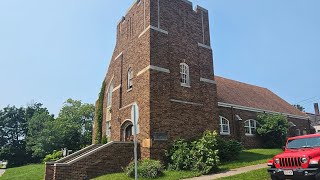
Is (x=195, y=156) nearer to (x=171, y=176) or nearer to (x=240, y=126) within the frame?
(x=171, y=176)

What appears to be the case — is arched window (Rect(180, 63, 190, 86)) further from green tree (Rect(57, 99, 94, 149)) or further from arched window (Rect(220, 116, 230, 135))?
green tree (Rect(57, 99, 94, 149))

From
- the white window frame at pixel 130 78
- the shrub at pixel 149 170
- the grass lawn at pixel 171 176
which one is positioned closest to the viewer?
the grass lawn at pixel 171 176

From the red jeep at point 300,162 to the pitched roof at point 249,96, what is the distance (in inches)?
572

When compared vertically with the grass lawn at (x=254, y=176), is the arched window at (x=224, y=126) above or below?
above

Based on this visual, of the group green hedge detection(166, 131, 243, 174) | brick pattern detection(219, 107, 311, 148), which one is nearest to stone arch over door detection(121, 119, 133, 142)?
green hedge detection(166, 131, 243, 174)

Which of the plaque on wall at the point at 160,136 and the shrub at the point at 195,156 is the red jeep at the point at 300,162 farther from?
the plaque on wall at the point at 160,136

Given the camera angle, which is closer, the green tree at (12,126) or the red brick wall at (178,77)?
the red brick wall at (178,77)

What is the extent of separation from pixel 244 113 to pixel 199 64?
8.56 metres

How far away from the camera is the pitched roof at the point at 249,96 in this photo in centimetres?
2744

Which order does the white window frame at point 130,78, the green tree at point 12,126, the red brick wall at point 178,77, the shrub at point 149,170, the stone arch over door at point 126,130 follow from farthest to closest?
the green tree at point 12,126 → the white window frame at point 130,78 → the stone arch over door at point 126,130 → the red brick wall at point 178,77 → the shrub at point 149,170

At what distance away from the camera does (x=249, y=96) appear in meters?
30.9

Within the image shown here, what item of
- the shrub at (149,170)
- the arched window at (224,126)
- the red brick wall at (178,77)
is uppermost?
the red brick wall at (178,77)

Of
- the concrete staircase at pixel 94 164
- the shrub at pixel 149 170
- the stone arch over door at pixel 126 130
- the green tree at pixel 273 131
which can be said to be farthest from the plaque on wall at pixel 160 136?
the green tree at pixel 273 131

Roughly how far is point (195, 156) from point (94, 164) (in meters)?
5.75
